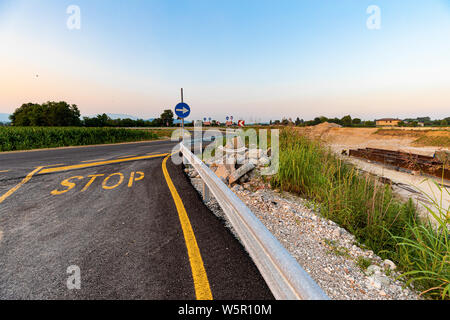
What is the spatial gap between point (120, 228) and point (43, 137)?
17.0 m

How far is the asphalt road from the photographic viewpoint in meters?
1.82

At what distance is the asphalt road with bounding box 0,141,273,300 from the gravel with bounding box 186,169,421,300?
67 centimetres

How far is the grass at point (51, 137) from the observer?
41.6 feet

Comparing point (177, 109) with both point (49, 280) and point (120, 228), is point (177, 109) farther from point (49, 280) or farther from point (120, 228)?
point (49, 280)

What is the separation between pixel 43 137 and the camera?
14.2m

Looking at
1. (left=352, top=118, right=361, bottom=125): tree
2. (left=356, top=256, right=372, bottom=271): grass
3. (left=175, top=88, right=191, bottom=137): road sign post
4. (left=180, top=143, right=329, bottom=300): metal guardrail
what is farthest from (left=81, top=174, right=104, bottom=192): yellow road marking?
(left=352, top=118, right=361, bottom=125): tree

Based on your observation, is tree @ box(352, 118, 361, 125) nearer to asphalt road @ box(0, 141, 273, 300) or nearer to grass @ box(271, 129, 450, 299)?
grass @ box(271, 129, 450, 299)

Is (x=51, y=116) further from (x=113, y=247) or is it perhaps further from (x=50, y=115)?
(x=113, y=247)

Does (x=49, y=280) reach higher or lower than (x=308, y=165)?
lower

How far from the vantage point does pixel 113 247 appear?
2.47 m

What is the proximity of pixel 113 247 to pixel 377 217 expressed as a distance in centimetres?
438

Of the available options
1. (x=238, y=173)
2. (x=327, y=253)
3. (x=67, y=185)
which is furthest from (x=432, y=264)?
(x=67, y=185)

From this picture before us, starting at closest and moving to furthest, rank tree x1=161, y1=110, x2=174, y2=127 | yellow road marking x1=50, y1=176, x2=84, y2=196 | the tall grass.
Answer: the tall grass
yellow road marking x1=50, y1=176, x2=84, y2=196
tree x1=161, y1=110, x2=174, y2=127
